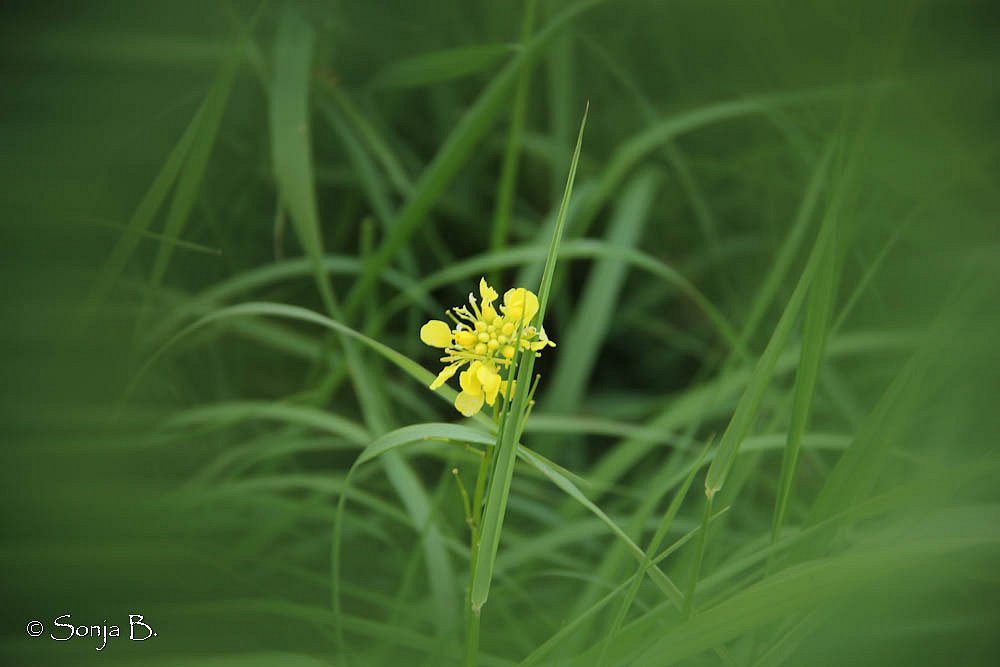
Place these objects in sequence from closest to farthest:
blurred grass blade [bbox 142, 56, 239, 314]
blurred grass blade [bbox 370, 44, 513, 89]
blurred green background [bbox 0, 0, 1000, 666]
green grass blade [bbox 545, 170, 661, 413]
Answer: blurred green background [bbox 0, 0, 1000, 666]
blurred grass blade [bbox 142, 56, 239, 314]
blurred grass blade [bbox 370, 44, 513, 89]
green grass blade [bbox 545, 170, 661, 413]

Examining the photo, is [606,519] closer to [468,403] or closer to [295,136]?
[468,403]

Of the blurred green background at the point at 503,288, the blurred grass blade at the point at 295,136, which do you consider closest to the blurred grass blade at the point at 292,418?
the blurred green background at the point at 503,288

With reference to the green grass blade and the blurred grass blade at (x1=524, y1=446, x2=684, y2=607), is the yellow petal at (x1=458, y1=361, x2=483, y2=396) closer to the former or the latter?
the blurred grass blade at (x1=524, y1=446, x2=684, y2=607)

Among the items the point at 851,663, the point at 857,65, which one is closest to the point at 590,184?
the point at 857,65

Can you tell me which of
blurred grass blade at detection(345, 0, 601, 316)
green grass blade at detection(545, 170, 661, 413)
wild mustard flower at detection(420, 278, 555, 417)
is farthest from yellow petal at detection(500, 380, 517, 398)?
green grass blade at detection(545, 170, 661, 413)

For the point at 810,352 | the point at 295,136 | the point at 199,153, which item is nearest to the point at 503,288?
the point at 295,136

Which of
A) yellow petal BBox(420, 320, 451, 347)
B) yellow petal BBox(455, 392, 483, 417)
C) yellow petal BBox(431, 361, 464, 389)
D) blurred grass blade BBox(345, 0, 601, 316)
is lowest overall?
yellow petal BBox(455, 392, 483, 417)
